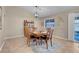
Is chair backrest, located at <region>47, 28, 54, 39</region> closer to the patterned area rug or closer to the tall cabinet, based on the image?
the patterned area rug

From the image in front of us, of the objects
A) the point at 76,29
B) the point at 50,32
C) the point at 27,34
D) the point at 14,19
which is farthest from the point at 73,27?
the point at 14,19

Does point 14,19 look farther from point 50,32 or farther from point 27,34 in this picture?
point 50,32

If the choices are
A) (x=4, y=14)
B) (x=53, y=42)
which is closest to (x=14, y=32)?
(x=4, y=14)

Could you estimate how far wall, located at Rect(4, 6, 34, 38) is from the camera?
2193 mm

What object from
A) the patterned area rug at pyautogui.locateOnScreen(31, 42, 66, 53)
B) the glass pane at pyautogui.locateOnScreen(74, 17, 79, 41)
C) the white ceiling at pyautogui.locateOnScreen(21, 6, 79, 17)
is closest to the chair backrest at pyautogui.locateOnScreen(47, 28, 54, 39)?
the patterned area rug at pyautogui.locateOnScreen(31, 42, 66, 53)

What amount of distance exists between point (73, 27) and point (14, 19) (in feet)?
3.59

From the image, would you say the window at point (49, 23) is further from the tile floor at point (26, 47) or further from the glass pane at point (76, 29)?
the glass pane at point (76, 29)

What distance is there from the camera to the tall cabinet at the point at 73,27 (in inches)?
87.5

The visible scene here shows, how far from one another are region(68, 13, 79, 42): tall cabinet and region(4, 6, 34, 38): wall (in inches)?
27.9

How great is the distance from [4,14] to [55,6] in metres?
0.95

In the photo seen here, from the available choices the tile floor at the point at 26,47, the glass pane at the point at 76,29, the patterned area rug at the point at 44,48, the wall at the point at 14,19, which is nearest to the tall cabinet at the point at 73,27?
→ the glass pane at the point at 76,29

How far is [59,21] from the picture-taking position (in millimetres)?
2256

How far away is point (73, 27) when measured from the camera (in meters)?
2.25

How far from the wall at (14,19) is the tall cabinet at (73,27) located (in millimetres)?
708
